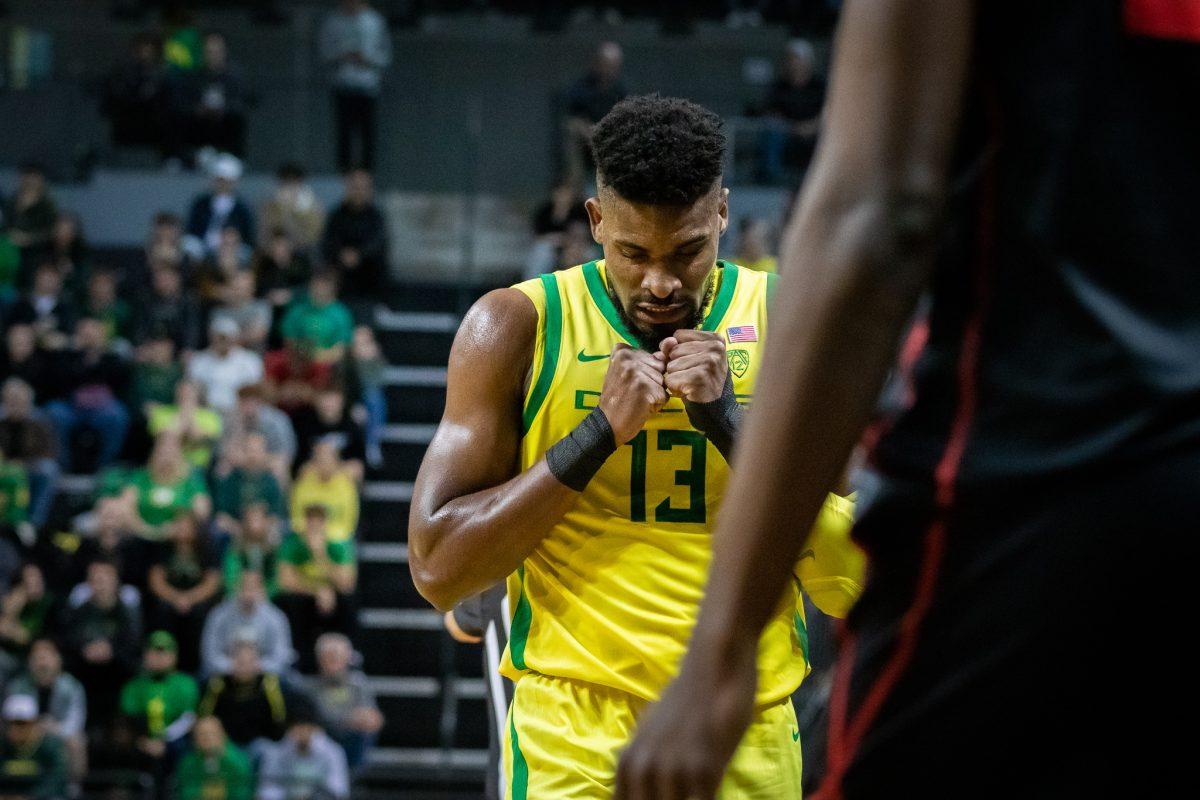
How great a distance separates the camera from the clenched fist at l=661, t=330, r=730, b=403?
3.48 meters

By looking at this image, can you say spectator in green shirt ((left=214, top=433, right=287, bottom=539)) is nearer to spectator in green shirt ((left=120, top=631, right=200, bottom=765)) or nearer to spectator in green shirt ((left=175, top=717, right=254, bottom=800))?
spectator in green shirt ((left=120, top=631, right=200, bottom=765))

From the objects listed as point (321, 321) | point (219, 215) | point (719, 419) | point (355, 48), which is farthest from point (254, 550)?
point (719, 419)

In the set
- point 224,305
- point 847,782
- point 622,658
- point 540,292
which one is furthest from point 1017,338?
point 224,305

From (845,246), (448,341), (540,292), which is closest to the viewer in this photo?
(845,246)

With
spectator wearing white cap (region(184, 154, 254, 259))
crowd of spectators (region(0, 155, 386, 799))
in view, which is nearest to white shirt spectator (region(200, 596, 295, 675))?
crowd of spectators (region(0, 155, 386, 799))

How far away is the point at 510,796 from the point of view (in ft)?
11.7

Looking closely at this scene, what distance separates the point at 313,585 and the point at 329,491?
0.93 metres

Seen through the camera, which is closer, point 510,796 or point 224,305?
point 510,796

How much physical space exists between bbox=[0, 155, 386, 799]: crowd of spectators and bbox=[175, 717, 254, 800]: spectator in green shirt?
0.04 feet

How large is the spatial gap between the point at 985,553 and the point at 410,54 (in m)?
17.1

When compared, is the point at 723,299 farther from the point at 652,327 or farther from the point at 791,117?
the point at 791,117

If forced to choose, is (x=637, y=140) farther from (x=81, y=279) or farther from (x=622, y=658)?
(x=81, y=279)

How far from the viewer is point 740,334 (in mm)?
3799

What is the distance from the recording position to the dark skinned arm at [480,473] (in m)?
3.51
